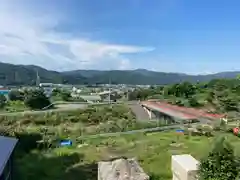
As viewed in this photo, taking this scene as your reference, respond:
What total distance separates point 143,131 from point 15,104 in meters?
24.7

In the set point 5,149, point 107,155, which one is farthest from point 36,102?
point 5,149

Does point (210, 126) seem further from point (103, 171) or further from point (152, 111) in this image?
point (103, 171)

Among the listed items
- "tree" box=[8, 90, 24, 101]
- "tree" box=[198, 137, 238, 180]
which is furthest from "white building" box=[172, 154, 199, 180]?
"tree" box=[8, 90, 24, 101]

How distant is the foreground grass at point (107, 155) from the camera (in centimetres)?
1360

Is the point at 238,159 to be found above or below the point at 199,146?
above

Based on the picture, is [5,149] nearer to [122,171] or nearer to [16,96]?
[122,171]

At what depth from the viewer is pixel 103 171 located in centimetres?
1148

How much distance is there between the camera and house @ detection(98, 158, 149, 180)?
34.4ft

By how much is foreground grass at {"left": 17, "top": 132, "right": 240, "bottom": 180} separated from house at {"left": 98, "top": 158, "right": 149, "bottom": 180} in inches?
65.4

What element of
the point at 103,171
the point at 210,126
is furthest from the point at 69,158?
the point at 210,126

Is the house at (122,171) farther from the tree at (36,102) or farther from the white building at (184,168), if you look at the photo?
the tree at (36,102)

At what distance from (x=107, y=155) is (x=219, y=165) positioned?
24.9 ft

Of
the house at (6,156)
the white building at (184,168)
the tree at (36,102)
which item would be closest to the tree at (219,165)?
the white building at (184,168)

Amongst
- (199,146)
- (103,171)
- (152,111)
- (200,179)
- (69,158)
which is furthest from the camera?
(152,111)
